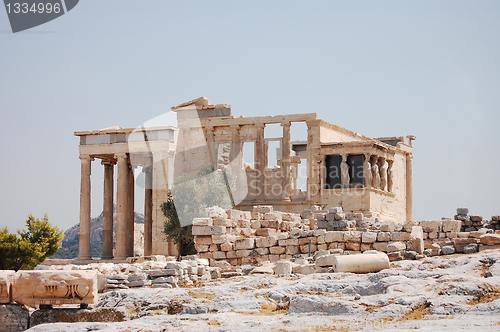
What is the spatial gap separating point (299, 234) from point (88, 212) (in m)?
20.8

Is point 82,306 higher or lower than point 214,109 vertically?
lower

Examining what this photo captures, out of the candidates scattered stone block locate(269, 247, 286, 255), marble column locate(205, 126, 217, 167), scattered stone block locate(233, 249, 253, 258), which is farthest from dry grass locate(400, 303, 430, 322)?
marble column locate(205, 126, 217, 167)

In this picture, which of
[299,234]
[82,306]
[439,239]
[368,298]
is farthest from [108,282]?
[439,239]

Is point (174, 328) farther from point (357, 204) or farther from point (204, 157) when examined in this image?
point (204, 157)

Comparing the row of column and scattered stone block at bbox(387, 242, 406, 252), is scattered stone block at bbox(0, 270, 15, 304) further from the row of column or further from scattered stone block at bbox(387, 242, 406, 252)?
the row of column

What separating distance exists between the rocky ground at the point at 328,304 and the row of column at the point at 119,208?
24.3 meters

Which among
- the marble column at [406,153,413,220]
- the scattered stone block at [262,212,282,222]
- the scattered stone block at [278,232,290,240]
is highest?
the marble column at [406,153,413,220]

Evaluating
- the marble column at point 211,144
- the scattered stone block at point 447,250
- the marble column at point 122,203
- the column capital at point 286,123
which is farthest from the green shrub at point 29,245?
the scattered stone block at point 447,250

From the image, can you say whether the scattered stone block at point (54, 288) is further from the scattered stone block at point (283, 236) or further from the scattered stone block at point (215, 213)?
the scattered stone block at point (283, 236)

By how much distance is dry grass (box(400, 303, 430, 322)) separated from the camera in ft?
28.0

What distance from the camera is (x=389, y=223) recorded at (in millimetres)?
17031

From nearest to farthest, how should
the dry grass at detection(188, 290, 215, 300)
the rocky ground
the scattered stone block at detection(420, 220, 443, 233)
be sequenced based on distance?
the rocky ground
the dry grass at detection(188, 290, 215, 300)
the scattered stone block at detection(420, 220, 443, 233)

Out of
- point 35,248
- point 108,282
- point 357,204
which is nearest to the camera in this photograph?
point 108,282

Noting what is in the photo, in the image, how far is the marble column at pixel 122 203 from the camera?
35188mm
